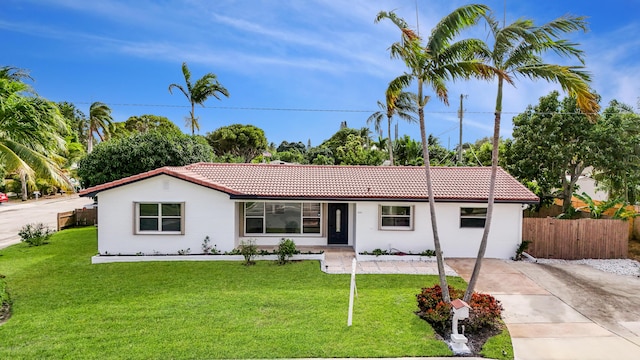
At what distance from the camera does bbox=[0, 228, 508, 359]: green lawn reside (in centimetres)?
752

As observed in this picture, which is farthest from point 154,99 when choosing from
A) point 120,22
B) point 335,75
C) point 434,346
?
point 434,346

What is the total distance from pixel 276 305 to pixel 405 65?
7363mm

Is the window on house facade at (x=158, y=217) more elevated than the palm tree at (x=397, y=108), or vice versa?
the palm tree at (x=397, y=108)

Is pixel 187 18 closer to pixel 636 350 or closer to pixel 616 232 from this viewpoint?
pixel 636 350

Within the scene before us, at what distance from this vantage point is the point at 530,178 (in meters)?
22.5

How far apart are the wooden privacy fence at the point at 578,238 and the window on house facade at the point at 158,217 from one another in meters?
15.1

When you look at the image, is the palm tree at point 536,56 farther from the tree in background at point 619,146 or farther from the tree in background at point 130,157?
the tree in background at point 130,157

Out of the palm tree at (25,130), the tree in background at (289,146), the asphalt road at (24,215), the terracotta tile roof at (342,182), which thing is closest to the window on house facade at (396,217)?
the terracotta tile roof at (342,182)

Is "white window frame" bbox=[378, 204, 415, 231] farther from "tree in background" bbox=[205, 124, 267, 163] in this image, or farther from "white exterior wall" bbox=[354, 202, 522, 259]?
"tree in background" bbox=[205, 124, 267, 163]

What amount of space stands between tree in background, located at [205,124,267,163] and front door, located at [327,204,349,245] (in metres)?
44.2

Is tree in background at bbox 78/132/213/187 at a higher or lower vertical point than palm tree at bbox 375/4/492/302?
lower

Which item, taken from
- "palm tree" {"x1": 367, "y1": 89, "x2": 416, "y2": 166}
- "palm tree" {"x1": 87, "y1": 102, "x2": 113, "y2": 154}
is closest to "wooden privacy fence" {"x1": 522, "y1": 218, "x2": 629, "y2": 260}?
"palm tree" {"x1": 367, "y1": 89, "x2": 416, "y2": 166}

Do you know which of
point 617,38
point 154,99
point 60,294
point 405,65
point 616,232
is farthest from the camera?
point 154,99

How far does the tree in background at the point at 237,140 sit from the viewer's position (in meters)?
59.1
